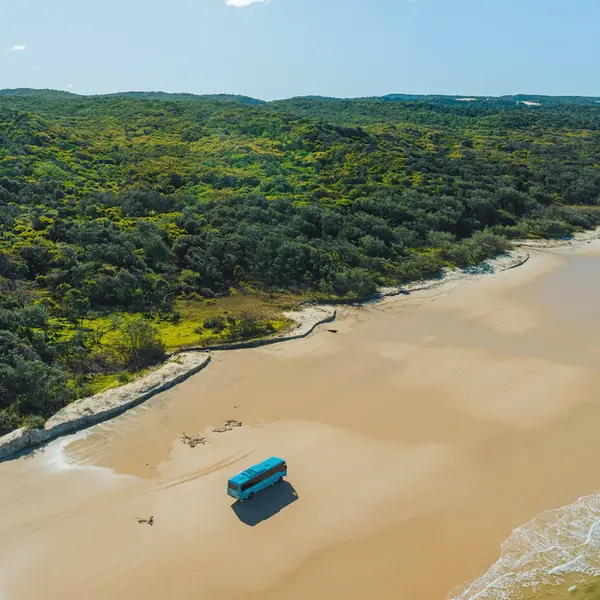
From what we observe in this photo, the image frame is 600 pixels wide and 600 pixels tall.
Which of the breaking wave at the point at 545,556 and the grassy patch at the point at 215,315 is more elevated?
the grassy patch at the point at 215,315

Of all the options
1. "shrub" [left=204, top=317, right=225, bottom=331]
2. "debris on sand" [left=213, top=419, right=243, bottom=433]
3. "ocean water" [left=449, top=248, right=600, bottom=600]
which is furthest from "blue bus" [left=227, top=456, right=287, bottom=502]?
"shrub" [left=204, top=317, right=225, bottom=331]

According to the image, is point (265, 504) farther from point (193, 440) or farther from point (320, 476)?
point (193, 440)

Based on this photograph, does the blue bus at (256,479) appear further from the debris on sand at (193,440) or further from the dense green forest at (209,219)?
the dense green forest at (209,219)

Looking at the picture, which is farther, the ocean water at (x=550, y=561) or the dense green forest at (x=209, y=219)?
the dense green forest at (x=209, y=219)

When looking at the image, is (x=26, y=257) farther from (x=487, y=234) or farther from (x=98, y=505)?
(x=487, y=234)

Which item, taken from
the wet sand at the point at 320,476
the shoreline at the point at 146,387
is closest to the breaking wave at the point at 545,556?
the wet sand at the point at 320,476
